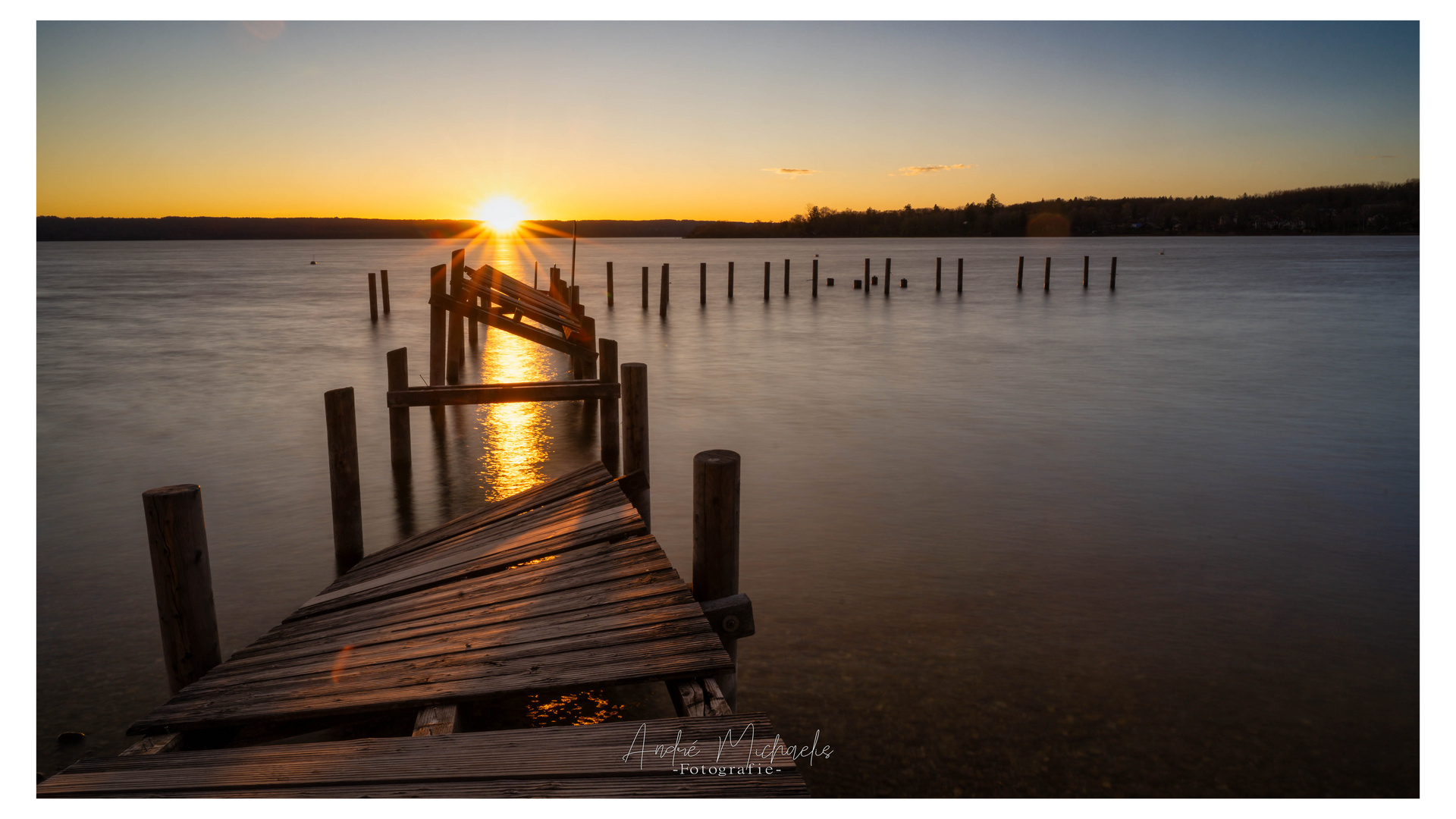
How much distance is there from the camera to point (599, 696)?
5359 mm

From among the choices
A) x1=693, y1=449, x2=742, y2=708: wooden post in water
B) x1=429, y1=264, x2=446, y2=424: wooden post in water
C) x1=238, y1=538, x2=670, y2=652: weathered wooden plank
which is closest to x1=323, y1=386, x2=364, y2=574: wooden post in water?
x1=238, y1=538, x2=670, y2=652: weathered wooden plank

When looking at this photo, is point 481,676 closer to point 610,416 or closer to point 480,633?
point 480,633

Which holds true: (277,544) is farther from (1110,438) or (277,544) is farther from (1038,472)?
(1110,438)

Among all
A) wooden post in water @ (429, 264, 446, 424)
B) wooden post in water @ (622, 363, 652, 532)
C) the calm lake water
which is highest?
wooden post in water @ (429, 264, 446, 424)

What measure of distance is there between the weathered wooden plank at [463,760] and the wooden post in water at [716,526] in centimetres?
143

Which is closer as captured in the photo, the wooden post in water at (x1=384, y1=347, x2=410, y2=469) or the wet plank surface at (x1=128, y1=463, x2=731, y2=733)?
the wet plank surface at (x1=128, y1=463, x2=731, y2=733)

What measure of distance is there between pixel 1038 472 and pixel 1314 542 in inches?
124

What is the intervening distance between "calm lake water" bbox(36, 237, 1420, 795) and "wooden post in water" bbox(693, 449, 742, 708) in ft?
3.54

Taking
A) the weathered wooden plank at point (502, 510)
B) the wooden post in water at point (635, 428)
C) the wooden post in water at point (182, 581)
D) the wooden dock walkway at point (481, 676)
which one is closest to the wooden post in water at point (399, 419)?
the weathered wooden plank at point (502, 510)

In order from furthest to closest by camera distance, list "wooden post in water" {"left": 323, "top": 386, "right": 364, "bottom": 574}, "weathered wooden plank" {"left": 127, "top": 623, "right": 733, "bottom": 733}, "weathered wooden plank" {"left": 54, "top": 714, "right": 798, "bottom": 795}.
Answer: "wooden post in water" {"left": 323, "top": 386, "right": 364, "bottom": 574} → "weathered wooden plank" {"left": 127, "top": 623, "right": 733, "bottom": 733} → "weathered wooden plank" {"left": 54, "top": 714, "right": 798, "bottom": 795}

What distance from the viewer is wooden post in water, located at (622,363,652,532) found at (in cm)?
690

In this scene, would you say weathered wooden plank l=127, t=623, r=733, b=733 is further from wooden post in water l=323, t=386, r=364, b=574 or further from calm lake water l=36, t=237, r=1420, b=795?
wooden post in water l=323, t=386, r=364, b=574

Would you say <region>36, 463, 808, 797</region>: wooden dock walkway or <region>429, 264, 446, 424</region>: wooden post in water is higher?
<region>429, 264, 446, 424</region>: wooden post in water
